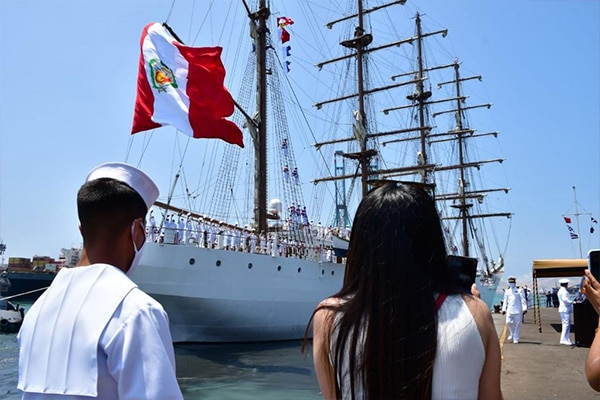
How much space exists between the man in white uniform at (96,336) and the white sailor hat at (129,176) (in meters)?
0.13

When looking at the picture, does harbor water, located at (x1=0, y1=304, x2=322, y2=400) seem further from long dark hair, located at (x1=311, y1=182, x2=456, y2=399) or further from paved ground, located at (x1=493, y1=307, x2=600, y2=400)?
long dark hair, located at (x1=311, y1=182, x2=456, y2=399)

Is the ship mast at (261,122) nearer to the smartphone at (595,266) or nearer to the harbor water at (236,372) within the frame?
the harbor water at (236,372)

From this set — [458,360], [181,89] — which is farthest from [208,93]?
[458,360]

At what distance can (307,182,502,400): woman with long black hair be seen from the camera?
1.44 meters

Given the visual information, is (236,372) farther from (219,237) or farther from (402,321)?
(402,321)

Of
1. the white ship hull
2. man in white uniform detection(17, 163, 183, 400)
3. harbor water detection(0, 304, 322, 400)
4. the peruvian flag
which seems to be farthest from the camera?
the white ship hull

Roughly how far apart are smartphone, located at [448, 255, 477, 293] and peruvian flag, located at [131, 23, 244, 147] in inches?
466

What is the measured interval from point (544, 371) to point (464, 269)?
668 cm

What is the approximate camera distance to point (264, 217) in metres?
21.6

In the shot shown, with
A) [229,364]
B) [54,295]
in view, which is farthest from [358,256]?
[229,364]

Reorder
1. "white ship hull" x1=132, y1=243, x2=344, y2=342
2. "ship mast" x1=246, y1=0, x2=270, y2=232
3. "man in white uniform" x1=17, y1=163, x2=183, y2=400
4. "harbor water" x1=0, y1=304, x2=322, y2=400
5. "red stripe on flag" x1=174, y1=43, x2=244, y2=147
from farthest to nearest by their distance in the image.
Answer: "ship mast" x1=246, y1=0, x2=270, y2=232, "white ship hull" x1=132, y1=243, x2=344, y2=342, "red stripe on flag" x1=174, y1=43, x2=244, y2=147, "harbor water" x1=0, y1=304, x2=322, y2=400, "man in white uniform" x1=17, y1=163, x2=183, y2=400

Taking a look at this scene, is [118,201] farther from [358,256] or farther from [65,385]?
[358,256]

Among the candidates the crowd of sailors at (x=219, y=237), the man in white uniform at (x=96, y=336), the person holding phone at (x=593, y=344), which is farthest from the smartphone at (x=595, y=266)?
the crowd of sailors at (x=219, y=237)

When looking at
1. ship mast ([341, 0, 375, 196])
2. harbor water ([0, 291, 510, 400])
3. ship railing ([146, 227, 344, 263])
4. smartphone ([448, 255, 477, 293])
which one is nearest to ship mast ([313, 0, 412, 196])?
ship mast ([341, 0, 375, 196])
